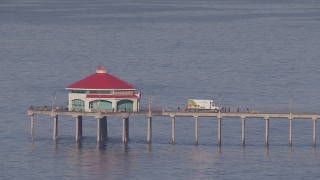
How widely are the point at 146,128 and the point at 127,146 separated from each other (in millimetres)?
14169

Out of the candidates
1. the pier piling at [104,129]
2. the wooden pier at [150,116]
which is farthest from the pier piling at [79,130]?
the pier piling at [104,129]

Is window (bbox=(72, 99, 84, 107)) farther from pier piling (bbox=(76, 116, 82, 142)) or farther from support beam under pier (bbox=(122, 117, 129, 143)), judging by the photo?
support beam under pier (bbox=(122, 117, 129, 143))

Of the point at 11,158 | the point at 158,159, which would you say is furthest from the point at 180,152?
the point at 11,158

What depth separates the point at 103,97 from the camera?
7259 inches

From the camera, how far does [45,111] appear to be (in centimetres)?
18512

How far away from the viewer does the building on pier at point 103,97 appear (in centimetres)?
18450

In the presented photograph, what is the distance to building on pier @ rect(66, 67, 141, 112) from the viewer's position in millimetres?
184500

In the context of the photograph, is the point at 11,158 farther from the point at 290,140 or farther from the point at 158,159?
the point at 290,140

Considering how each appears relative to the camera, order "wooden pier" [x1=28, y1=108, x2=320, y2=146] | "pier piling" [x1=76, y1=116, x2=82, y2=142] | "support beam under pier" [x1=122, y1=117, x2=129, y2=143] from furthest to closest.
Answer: "pier piling" [x1=76, y1=116, x2=82, y2=142] → "support beam under pier" [x1=122, y1=117, x2=129, y2=143] → "wooden pier" [x1=28, y1=108, x2=320, y2=146]

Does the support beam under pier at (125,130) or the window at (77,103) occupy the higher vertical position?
the window at (77,103)

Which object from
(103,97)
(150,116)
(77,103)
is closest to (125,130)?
(150,116)

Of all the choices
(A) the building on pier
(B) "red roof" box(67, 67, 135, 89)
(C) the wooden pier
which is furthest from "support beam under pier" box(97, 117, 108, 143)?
(B) "red roof" box(67, 67, 135, 89)

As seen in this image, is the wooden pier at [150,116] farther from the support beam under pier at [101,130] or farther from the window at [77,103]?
the window at [77,103]

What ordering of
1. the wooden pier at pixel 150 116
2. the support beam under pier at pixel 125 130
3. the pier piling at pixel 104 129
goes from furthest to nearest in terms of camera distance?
the pier piling at pixel 104 129 < the support beam under pier at pixel 125 130 < the wooden pier at pixel 150 116
